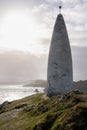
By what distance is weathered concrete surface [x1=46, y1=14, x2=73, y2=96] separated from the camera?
70250 mm

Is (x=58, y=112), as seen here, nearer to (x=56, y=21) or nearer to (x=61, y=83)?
(x=61, y=83)

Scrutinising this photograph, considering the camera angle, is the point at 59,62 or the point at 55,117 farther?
the point at 59,62

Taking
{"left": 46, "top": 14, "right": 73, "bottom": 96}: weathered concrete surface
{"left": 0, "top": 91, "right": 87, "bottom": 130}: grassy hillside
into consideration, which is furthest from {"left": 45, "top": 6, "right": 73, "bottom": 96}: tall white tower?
{"left": 0, "top": 91, "right": 87, "bottom": 130}: grassy hillside

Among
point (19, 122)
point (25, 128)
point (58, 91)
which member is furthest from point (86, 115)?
point (58, 91)

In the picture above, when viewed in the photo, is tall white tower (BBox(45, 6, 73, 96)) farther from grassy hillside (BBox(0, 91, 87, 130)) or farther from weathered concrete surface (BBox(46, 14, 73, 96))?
grassy hillside (BBox(0, 91, 87, 130))

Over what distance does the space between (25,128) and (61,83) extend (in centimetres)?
2848

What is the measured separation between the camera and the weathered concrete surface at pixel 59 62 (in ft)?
230

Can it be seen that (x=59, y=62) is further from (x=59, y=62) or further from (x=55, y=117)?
(x=55, y=117)

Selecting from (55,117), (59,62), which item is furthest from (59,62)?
(55,117)

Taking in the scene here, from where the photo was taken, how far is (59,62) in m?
70.2

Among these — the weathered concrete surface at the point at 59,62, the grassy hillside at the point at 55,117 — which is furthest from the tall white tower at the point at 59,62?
the grassy hillside at the point at 55,117

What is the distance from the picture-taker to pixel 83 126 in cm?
3734

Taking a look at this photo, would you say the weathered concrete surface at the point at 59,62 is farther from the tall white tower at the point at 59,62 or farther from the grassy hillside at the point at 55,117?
the grassy hillside at the point at 55,117

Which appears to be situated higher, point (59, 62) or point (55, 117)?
point (59, 62)
